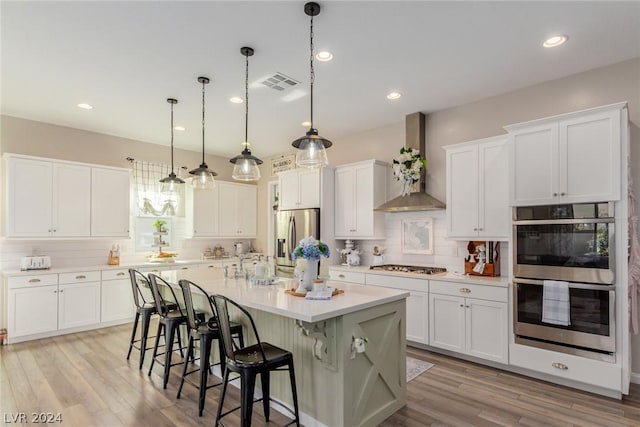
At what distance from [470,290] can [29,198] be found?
5772 mm

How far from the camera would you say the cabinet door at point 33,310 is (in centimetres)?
450

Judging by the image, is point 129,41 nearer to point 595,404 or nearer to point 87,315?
point 87,315

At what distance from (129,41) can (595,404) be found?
4992mm

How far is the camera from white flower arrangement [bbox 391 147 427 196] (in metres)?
4.68

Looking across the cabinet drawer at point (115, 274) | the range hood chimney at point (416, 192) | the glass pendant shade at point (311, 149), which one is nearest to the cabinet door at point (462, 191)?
the range hood chimney at point (416, 192)

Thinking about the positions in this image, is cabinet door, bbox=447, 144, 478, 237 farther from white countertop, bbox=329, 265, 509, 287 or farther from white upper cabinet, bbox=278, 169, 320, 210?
white upper cabinet, bbox=278, 169, 320, 210

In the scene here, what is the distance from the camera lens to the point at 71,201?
16.8 feet

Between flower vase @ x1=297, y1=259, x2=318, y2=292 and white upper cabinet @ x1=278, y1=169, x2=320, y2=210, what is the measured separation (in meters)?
2.70

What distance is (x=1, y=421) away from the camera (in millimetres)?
2699

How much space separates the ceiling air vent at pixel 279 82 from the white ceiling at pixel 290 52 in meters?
0.10

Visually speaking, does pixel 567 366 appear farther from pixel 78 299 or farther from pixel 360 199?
pixel 78 299

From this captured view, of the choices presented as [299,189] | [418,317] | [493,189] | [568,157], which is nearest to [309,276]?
[418,317]

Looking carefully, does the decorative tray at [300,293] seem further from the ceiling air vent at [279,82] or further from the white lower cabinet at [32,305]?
the white lower cabinet at [32,305]

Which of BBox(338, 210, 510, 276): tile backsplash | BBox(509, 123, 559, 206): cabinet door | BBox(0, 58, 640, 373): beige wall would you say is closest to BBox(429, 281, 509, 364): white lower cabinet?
BBox(338, 210, 510, 276): tile backsplash
